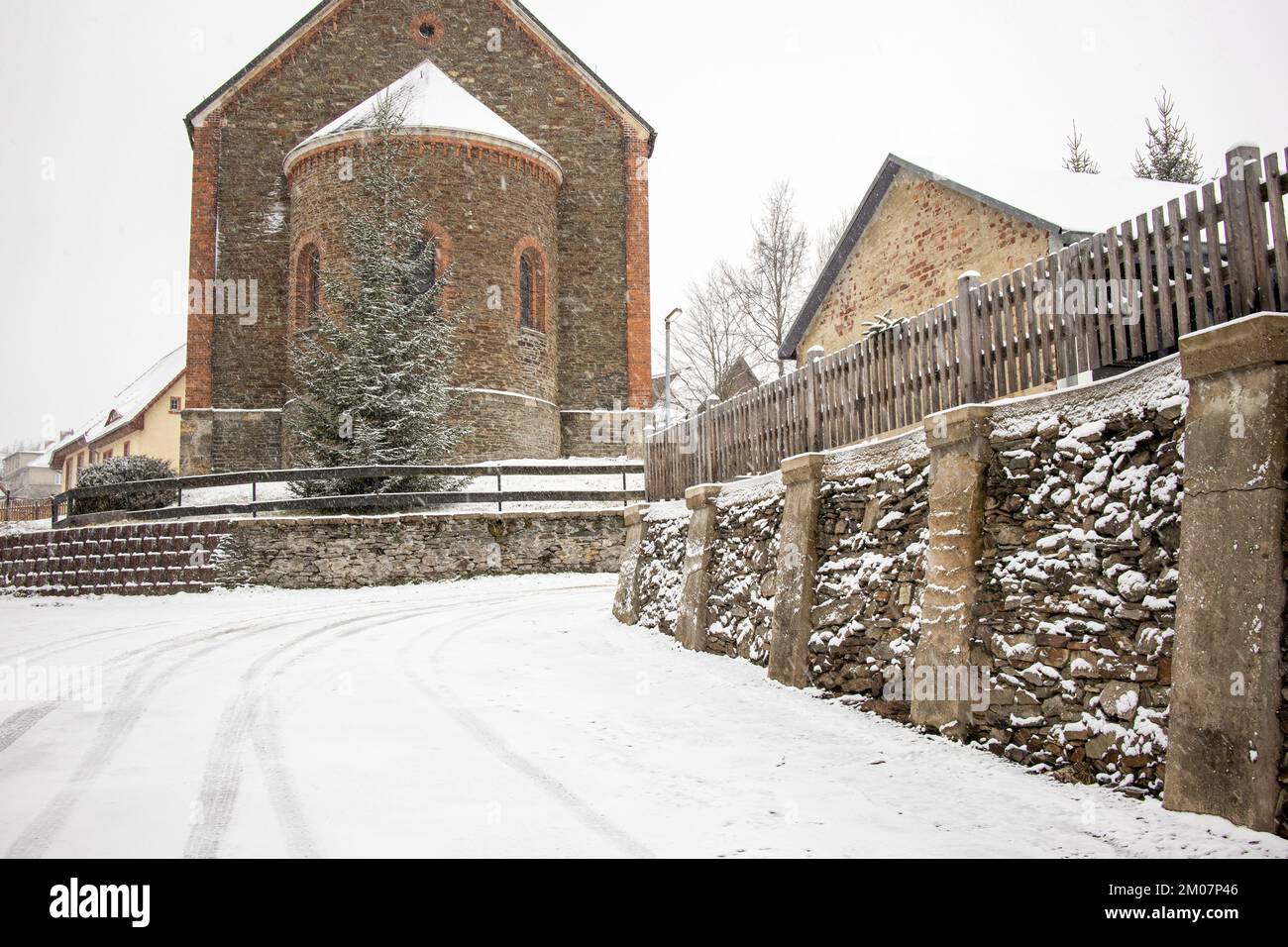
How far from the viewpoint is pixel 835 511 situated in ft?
26.8

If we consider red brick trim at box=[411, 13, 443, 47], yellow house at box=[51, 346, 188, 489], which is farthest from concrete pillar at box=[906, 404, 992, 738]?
yellow house at box=[51, 346, 188, 489]

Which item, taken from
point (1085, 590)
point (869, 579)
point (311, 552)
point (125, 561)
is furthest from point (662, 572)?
point (125, 561)

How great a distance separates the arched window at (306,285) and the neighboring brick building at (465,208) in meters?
0.06

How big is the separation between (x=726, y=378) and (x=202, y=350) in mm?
19954

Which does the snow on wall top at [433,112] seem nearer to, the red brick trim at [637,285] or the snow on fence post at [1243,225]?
the red brick trim at [637,285]

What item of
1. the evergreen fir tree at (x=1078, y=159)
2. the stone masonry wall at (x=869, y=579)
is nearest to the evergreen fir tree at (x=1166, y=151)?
the evergreen fir tree at (x=1078, y=159)

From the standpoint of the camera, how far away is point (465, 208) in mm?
24703

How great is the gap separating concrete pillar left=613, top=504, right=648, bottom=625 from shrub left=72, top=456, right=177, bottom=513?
12.0m

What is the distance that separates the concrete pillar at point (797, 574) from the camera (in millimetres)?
8188

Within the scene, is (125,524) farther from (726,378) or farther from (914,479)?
(726,378)

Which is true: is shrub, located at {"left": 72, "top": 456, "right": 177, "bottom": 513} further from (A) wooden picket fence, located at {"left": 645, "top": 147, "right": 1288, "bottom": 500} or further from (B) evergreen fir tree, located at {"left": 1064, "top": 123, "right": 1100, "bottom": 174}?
(B) evergreen fir tree, located at {"left": 1064, "top": 123, "right": 1100, "bottom": 174}

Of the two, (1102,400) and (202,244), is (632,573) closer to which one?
(1102,400)
